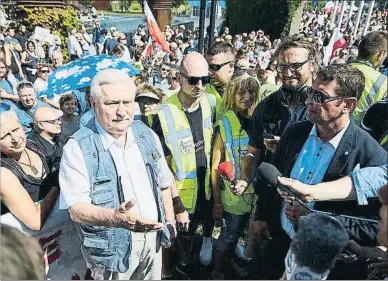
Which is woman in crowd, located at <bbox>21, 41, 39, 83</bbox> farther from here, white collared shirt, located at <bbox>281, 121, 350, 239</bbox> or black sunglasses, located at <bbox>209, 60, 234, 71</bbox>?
white collared shirt, located at <bbox>281, 121, 350, 239</bbox>

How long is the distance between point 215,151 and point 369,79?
4.68 ft

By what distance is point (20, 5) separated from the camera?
9.72 meters

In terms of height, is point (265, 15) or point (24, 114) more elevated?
point (24, 114)

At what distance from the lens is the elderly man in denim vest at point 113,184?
192cm

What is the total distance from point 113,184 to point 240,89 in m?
1.29

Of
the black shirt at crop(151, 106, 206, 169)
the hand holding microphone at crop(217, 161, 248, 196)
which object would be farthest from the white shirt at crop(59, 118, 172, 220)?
the black shirt at crop(151, 106, 206, 169)

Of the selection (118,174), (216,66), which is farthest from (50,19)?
(118,174)

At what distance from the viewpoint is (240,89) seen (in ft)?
9.47

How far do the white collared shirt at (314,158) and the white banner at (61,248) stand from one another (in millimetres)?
1220

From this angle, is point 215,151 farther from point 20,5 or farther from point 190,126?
point 20,5

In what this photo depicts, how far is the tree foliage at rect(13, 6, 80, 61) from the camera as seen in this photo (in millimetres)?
9586

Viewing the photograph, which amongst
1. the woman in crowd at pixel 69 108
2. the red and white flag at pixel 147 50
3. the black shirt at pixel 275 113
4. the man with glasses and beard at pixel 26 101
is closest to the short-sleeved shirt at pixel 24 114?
the man with glasses and beard at pixel 26 101

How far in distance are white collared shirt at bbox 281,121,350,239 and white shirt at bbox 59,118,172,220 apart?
0.78 m

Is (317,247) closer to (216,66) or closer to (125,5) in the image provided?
(216,66)
